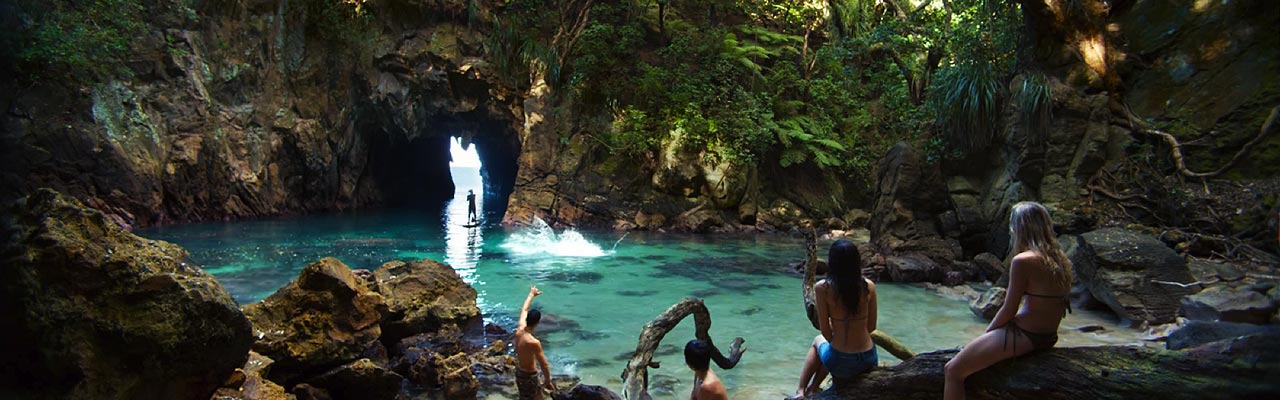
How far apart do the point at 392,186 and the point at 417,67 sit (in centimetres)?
1175

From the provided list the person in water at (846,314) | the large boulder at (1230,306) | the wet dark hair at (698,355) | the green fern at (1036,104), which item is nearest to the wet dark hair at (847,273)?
the person in water at (846,314)

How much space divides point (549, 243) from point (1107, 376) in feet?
52.4

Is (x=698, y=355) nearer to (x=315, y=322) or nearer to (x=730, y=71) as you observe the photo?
(x=315, y=322)

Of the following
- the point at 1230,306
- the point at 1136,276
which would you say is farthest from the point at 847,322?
the point at 1136,276

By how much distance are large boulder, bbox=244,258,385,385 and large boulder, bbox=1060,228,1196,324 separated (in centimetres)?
852

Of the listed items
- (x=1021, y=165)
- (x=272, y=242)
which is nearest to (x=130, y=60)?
(x=272, y=242)

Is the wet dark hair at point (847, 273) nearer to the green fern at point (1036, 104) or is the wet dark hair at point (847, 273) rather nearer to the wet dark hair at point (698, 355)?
the wet dark hair at point (698, 355)

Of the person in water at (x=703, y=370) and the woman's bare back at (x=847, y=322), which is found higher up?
the woman's bare back at (x=847, y=322)

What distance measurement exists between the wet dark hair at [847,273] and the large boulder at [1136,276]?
644 centimetres

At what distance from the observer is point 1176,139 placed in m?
10.7

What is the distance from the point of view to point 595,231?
20656mm

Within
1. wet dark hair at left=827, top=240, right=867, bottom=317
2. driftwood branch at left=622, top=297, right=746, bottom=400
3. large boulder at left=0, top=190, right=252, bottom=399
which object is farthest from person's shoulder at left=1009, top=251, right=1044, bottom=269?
large boulder at left=0, top=190, right=252, bottom=399

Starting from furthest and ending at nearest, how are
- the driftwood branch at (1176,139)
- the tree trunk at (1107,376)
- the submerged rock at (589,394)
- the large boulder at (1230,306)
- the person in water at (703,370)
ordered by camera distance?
the driftwood branch at (1176,139), the large boulder at (1230,306), the submerged rock at (589,394), the person in water at (703,370), the tree trunk at (1107,376)

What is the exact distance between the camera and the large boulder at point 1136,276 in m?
7.96
